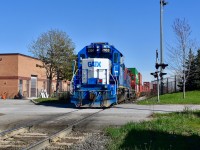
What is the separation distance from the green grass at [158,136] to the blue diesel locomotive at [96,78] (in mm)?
9744

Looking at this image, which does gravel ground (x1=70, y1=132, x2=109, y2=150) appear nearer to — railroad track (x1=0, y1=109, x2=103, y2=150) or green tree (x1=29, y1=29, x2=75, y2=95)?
railroad track (x1=0, y1=109, x2=103, y2=150)

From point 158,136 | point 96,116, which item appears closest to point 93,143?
point 158,136

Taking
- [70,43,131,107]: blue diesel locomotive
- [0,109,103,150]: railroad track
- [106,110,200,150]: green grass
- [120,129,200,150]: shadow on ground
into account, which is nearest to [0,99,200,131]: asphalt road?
[70,43,131,107]: blue diesel locomotive

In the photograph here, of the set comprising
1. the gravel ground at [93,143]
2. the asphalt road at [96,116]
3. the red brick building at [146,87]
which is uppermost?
the red brick building at [146,87]

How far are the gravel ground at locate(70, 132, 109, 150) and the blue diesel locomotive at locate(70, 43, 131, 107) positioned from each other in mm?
12301

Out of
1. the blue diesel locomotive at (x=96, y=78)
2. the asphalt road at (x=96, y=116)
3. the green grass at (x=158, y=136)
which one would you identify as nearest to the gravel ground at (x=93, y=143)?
the green grass at (x=158, y=136)

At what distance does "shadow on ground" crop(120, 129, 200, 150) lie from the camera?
9.70 m

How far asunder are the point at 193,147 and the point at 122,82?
19.0 meters

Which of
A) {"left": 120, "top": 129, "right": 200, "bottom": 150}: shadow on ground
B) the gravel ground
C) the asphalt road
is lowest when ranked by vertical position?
the gravel ground

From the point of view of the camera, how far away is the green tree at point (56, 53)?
5103 centimetres

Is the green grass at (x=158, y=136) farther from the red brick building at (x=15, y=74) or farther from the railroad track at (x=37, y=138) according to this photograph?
the red brick building at (x=15, y=74)

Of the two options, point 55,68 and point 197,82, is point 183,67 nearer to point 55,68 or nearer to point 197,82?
point 197,82

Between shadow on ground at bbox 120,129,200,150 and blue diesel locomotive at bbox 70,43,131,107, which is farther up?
blue diesel locomotive at bbox 70,43,131,107

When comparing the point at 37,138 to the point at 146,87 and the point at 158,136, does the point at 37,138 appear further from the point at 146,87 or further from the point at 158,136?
the point at 146,87
